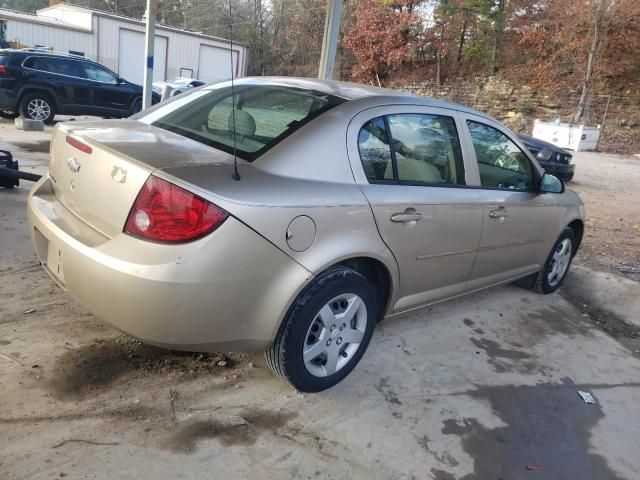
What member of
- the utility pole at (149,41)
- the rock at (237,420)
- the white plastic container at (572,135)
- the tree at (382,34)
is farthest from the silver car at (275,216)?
the tree at (382,34)

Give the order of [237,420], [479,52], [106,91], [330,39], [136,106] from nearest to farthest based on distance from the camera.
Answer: [237,420] < [330,39] < [106,91] < [136,106] < [479,52]

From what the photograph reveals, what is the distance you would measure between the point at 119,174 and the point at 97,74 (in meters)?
11.5

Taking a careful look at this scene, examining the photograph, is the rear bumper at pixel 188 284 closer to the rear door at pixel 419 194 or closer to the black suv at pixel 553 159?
the rear door at pixel 419 194

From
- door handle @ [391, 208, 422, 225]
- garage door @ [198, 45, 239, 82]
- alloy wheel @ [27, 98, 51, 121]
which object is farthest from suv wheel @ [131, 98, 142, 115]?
garage door @ [198, 45, 239, 82]

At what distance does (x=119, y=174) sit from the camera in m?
2.43

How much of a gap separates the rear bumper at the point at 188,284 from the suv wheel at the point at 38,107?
33.9 feet

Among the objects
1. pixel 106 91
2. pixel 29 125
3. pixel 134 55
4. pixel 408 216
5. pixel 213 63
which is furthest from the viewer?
pixel 213 63

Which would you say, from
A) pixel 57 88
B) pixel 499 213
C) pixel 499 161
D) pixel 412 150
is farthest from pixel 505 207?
pixel 57 88

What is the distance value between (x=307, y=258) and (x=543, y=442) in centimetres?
158

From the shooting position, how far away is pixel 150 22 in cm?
852

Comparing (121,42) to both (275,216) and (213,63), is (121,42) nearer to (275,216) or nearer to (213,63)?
(213,63)

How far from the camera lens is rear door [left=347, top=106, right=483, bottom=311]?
2.91m

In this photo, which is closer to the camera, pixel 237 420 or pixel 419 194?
pixel 237 420

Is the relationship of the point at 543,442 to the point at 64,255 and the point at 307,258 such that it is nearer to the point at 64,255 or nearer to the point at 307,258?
the point at 307,258
